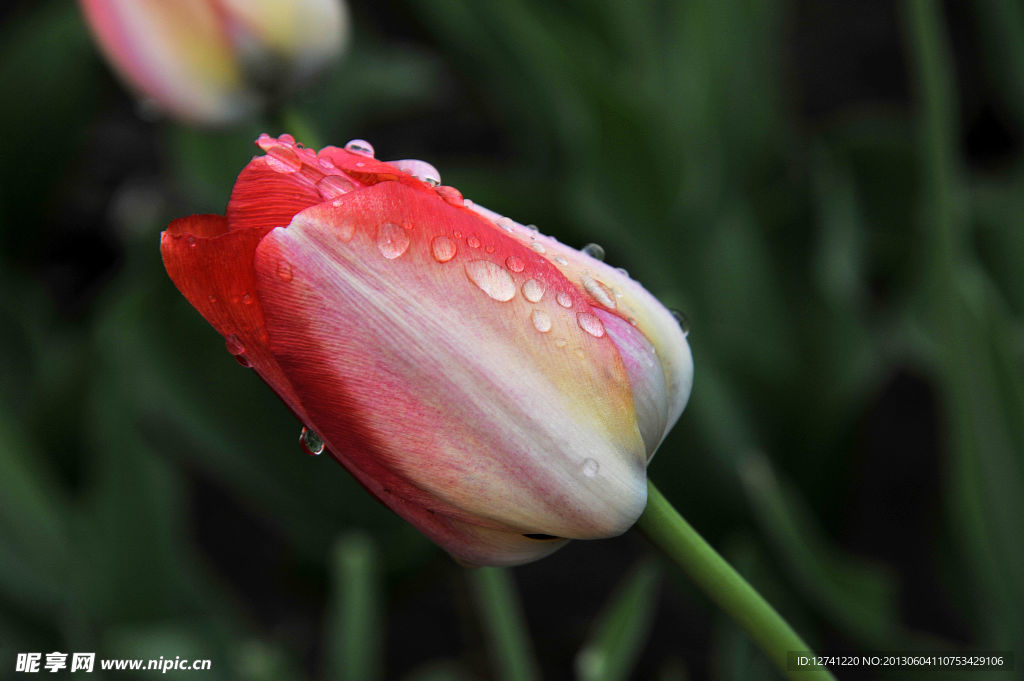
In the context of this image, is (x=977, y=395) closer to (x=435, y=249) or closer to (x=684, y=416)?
(x=684, y=416)

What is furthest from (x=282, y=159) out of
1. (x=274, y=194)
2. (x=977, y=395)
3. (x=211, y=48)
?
(x=977, y=395)

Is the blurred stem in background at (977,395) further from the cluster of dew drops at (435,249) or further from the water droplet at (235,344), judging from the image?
the water droplet at (235,344)

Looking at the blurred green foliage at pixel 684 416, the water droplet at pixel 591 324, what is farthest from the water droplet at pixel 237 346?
the blurred green foliage at pixel 684 416

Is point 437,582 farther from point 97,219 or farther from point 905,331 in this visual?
point 97,219

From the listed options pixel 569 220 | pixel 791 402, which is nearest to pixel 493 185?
pixel 569 220

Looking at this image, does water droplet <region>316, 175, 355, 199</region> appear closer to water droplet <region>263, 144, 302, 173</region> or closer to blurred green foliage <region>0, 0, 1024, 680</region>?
water droplet <region>263, 144, 302, 173</region>

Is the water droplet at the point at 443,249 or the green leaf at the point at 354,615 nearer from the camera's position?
the water droplet at the point at 443,249

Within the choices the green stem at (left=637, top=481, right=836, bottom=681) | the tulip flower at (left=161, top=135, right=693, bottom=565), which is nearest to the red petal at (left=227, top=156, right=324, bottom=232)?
the tulip flower at (left=161, top=135, right=693, bottom=565)
